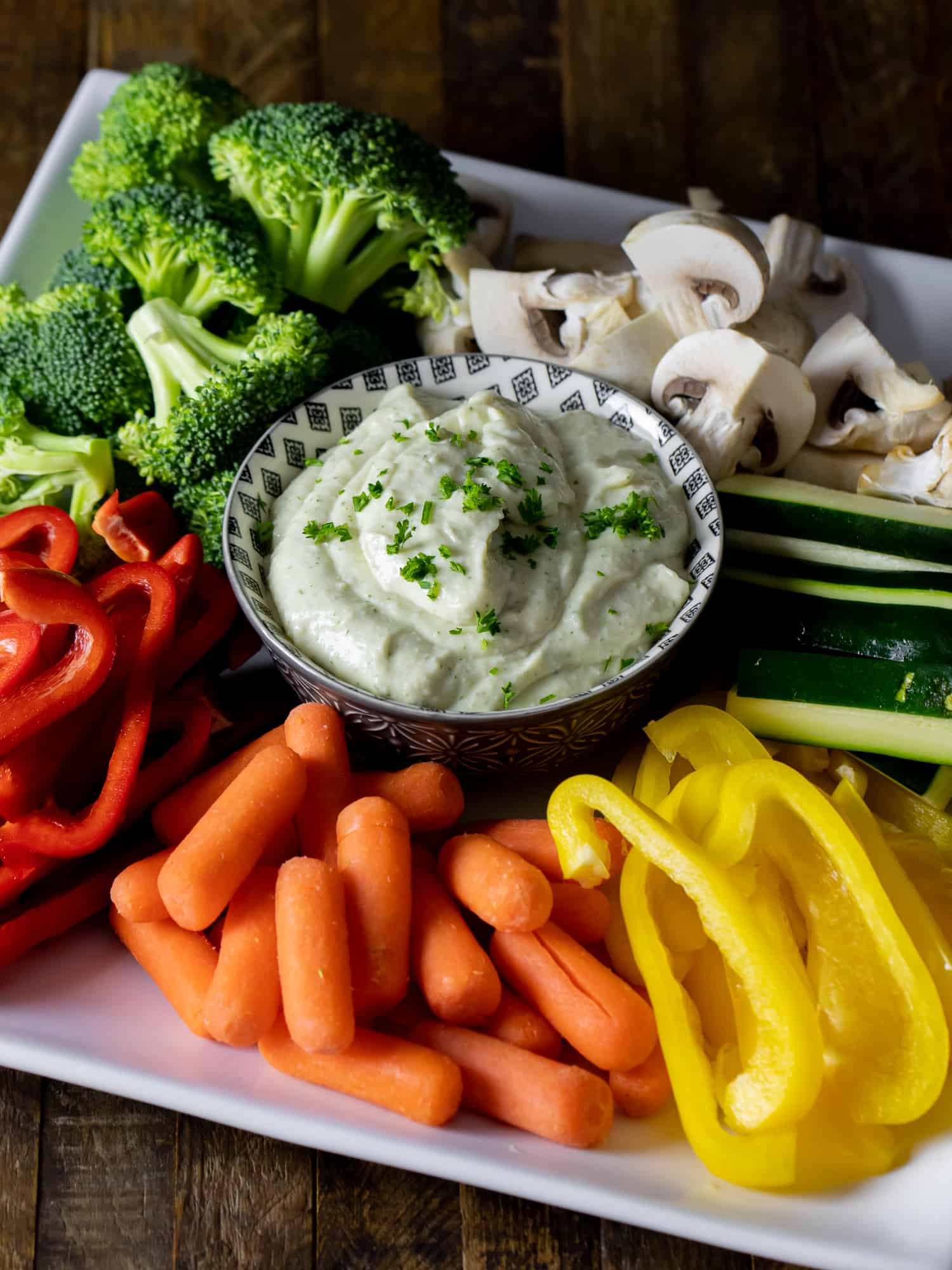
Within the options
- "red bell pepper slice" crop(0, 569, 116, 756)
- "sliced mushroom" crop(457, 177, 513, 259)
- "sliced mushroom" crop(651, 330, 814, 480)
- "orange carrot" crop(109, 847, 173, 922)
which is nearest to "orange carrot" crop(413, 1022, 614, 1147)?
"orange carrot" crop(109, 847, 173, 922)

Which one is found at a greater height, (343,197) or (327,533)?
(343,197)

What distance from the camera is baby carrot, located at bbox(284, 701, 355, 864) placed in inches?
117

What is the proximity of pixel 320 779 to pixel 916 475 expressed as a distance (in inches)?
69.0

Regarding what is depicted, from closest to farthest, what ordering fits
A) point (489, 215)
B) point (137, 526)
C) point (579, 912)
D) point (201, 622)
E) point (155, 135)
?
point (579, 912), point (201, 622), point (137, 526), point (155, 135), point (489, 215)

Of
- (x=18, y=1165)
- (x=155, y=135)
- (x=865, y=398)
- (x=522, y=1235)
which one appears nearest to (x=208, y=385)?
(x=155, y=135)

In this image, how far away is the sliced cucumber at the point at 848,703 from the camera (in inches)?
118

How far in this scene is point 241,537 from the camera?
3.26 m

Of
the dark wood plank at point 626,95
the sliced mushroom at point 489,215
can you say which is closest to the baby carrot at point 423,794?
the sliced mushroom at point 489,215

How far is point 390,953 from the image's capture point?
2.66 metres

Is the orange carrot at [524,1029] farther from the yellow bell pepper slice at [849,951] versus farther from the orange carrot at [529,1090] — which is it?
the yellow bell pepper slice at [849,951]

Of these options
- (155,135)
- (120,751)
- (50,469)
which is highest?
(155,135)

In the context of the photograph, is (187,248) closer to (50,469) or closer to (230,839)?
(50,469)

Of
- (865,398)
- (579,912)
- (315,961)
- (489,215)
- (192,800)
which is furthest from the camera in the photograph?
(489,215)

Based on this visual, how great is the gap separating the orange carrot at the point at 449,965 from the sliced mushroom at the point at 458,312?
178 cm
